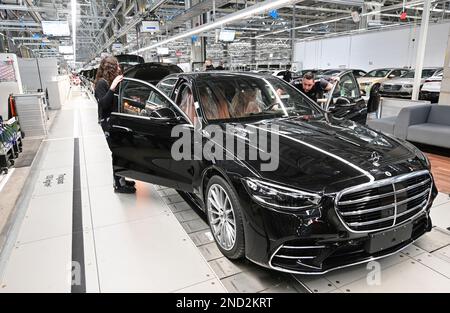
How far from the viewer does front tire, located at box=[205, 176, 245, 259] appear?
81.7 inches

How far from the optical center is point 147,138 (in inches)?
117

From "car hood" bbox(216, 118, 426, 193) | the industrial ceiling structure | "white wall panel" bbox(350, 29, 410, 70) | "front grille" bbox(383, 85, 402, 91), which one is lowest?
"front grille" bbox(383, 85, 402, 91)

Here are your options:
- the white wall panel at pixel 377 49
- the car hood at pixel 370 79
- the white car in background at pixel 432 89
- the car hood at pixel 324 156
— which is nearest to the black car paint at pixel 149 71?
the car hood at pixel 324 156

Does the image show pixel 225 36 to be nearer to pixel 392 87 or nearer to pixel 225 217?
pixel 392 87

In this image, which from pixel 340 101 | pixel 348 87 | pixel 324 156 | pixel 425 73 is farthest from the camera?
pixel 425 73

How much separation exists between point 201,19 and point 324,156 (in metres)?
11.5

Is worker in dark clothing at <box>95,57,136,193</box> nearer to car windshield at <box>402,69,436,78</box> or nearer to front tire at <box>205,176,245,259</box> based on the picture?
front tire at <box>205,176,245,259</box>

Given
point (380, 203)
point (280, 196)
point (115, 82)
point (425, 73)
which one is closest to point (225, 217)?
point (280, 196)

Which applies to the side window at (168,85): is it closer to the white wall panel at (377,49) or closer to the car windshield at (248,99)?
the car windshield at (248,99)

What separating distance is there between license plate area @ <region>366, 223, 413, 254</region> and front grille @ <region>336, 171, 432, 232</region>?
4cm

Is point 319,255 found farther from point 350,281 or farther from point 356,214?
point 350,281

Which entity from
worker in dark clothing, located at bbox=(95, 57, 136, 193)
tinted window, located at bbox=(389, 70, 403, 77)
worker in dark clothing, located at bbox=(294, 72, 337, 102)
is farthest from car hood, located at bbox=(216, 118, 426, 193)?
tinted window, located at bbox=(389, 70, 403, 77)

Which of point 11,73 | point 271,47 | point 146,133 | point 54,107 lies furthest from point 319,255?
point 271,47

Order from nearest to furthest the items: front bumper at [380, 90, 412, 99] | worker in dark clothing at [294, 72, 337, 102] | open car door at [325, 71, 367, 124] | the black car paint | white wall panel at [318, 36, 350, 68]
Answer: open car door at [325, 71, 367, 124], worker in dark clothing at [294, 72, 337, 102], the black car paint, front bumper at [380, 90, 412, 99], white wall panel at [318, 36, 350, 68]
